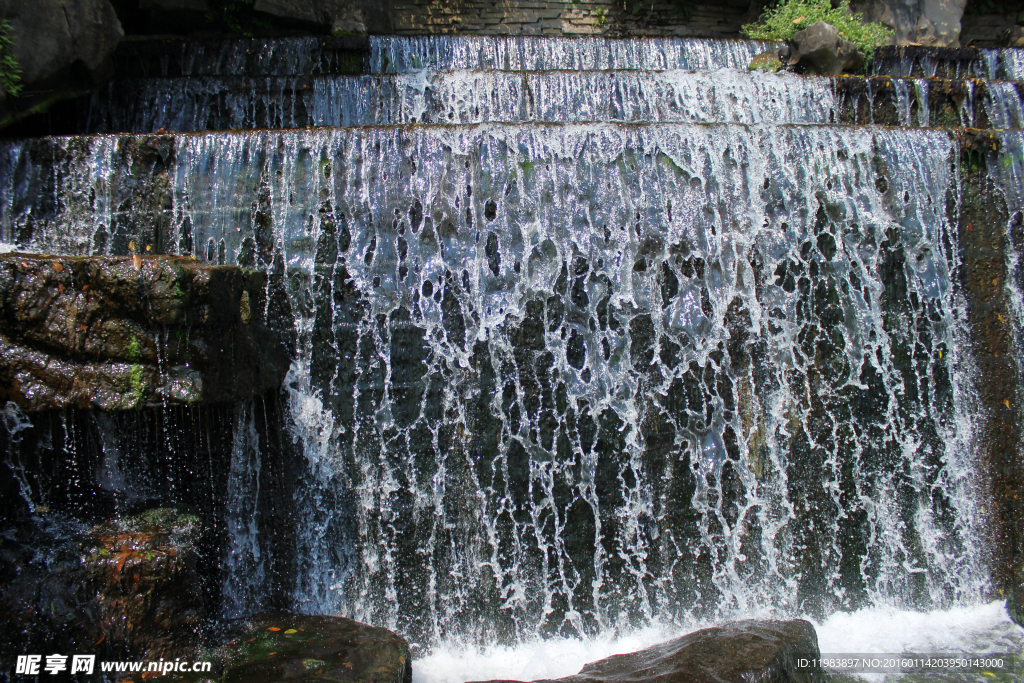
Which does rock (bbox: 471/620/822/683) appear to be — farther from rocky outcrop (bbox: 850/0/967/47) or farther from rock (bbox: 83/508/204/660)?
rocky outcrop (bbox: 850/0/967/47)

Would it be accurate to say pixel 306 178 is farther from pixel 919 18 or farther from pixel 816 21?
pixel 919 18

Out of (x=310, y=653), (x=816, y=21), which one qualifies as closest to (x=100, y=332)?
(x=310, y=653)

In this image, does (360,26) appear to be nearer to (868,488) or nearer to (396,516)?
(396,516)

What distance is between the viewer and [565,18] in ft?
33.5

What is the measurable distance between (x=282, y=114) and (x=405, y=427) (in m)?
3.64

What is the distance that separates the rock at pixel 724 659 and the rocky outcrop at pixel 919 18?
30.1 feet

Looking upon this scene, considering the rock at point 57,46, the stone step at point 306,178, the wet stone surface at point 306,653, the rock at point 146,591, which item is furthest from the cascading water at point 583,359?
the rock at point 57,46

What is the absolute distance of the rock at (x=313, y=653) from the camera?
2.92 metres

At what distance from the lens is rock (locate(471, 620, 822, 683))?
296 cm

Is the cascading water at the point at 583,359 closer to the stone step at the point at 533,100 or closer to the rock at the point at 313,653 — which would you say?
the rock at the point at 313,653

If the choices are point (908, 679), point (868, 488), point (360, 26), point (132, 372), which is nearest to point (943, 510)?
point (868, 488)

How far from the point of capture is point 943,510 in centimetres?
439

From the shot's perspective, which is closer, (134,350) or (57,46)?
(134,350)

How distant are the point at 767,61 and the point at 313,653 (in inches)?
281
